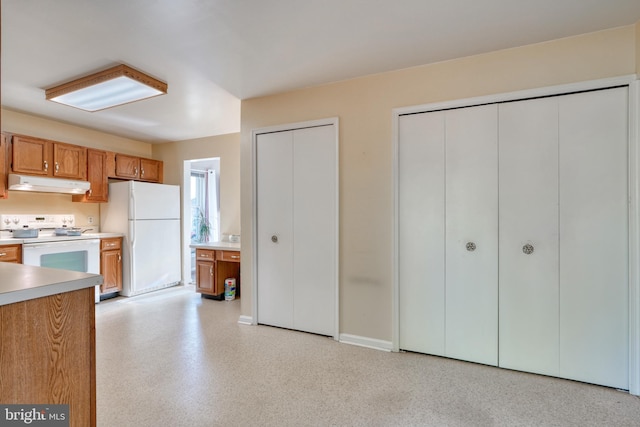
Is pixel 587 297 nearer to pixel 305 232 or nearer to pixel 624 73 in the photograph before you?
pixel 624 73

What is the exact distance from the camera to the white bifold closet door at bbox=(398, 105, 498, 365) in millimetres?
2455

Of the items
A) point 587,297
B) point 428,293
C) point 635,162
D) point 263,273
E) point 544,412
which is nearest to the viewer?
point 544,412

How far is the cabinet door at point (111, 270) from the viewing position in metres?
4.27

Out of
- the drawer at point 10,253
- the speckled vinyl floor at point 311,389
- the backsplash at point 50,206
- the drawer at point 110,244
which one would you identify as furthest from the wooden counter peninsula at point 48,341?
the backsplash at point 50,206

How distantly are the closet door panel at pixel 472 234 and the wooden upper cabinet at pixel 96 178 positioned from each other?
15.0 ft

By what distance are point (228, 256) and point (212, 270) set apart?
0.35 m

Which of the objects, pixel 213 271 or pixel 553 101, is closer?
pixel 553 101

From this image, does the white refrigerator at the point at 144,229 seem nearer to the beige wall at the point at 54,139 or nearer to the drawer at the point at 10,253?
the beige wall at the point at 54,139

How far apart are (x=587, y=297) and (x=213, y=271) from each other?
395cm

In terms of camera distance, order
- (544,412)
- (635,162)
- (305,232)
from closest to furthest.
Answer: (544,412), (635,162), (305,232)

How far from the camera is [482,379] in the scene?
7.46ft

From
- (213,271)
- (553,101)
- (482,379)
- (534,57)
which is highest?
(534,57)

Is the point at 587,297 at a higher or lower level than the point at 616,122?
lower

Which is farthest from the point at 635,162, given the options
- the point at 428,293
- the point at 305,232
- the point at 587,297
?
the point at 305,232
